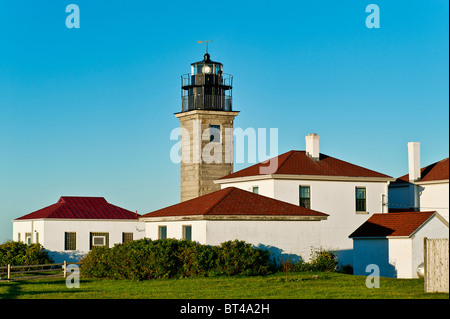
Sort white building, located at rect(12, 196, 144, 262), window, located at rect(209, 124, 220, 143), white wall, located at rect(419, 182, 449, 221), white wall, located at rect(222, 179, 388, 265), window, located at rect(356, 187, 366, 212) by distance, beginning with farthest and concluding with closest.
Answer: window, located at rect(209, 124, 220, 143), white building, located at rect(12, 196, 144, 262), white wall, located at rect(419, 182, 449, 221), window, located at rect(356, 187, 366, 212), white wall, located at rect(222, 179, 388, 265)

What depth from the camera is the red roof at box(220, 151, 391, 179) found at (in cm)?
4838

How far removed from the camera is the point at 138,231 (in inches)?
2226

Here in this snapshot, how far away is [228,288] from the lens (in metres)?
29.0

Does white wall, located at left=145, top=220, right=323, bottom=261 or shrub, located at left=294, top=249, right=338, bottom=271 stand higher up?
white wall, located at left=145, top=220, right=323, bottom=261

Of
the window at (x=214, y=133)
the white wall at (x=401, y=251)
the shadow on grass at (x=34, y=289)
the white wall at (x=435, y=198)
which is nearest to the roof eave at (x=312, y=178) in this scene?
the white wall at (x=435, y=198)

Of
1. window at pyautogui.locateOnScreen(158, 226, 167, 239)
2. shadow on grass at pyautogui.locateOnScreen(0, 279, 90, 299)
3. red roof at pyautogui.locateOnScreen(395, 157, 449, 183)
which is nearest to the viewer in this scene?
shadow on grass at pyautogui.locateOnScreen(0, 279, 90, 299)

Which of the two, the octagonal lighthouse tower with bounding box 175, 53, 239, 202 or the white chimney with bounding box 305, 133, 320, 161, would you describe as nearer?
the white chimney with bounding box 305, 133, 320, 161

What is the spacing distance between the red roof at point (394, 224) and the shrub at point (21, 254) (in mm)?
19720

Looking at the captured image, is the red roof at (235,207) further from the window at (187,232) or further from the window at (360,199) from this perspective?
the window at (360,199)

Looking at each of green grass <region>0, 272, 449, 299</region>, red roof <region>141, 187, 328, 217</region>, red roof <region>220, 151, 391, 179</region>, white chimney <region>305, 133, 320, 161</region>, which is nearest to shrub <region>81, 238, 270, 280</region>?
green grass <region>0, 272, 449, 299</region>

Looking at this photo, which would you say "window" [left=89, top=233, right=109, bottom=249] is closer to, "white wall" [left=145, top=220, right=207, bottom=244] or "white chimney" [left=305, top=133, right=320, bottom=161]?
"white wall" [left=145, top=220, right=207, bottom=244]

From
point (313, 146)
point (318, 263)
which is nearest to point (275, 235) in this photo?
point (318, 263)

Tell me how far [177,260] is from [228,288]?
591 centimetres

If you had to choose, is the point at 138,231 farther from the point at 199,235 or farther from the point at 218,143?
the point at 199,235
